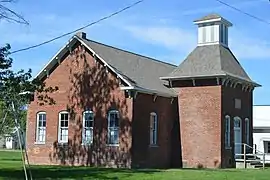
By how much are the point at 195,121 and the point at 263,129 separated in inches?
1070

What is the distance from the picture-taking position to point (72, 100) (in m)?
36.2

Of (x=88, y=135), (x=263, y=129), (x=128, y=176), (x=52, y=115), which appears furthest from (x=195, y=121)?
(x=263, y=129)

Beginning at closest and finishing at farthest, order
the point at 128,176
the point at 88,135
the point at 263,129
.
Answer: the point at 128,176 → the point at 88,135 → the point at 263,129

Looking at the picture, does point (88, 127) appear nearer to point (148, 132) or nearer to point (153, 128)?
point (148, 132)

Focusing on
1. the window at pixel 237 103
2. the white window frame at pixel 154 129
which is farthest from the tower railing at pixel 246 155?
the white window frame at pixel 154 129

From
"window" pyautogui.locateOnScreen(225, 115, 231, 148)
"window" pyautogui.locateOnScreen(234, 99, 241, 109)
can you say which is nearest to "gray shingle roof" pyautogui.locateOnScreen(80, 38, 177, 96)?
"window" pyautogui.locateOnScreen(225, 115, 231, 148)

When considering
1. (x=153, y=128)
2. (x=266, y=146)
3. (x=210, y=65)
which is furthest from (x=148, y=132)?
(x=266, y=146)

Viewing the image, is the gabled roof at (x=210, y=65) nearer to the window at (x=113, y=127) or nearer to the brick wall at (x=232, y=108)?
the brick wall at (x=232, y=108)

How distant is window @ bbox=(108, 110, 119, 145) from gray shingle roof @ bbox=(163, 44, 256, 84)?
5372 millimetres

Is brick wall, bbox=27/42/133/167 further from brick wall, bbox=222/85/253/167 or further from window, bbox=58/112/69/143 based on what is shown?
A: brick wall, bbox=222/85/253/167

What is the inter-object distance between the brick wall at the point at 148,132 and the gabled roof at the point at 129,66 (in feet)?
2.55

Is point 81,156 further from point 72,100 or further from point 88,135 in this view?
point 72,100

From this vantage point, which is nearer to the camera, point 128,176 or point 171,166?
point 128,176

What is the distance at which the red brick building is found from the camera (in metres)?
33.9
